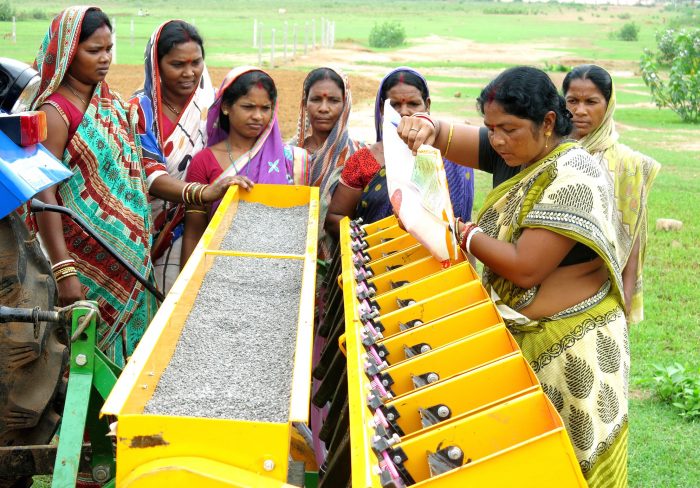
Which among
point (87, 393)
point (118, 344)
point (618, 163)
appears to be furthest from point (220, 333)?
point (618, 163)

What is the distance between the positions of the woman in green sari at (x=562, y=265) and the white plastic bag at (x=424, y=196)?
95mm

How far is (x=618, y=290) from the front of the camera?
9.39 ft

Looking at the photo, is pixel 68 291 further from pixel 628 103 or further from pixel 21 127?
pixel 628 103

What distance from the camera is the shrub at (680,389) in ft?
16.1

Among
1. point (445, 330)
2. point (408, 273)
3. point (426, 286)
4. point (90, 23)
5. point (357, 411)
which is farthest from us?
point (90, 23)

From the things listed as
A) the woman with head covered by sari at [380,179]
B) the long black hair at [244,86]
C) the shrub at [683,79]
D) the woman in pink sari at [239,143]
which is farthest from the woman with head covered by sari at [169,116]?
the shrub at [683,79]

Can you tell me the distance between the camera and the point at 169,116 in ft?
14.6

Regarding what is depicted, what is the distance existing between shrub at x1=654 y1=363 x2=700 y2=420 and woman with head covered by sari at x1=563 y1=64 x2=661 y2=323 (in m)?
1.08

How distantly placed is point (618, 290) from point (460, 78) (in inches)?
975

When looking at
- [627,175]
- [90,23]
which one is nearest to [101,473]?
[90,23]

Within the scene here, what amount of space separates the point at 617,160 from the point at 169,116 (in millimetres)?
2292

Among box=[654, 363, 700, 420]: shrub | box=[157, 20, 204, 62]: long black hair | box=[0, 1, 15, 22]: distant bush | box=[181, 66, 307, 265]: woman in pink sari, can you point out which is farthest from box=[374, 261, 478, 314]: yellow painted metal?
box=[0, 1, 15, 22]: distant bush

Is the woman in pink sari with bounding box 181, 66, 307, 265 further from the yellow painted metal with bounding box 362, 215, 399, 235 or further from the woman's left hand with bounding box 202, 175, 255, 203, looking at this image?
the yellow painted metal with bounding box 362, 215, 399, 235

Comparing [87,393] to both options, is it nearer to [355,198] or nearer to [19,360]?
[19,360]
